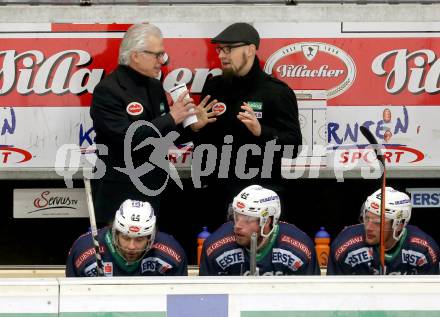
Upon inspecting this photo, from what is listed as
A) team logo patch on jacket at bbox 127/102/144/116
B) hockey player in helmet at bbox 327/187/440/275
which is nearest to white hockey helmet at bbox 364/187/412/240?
hockey player in helmet at bbox 327/187/440/275

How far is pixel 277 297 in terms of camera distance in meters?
5.97

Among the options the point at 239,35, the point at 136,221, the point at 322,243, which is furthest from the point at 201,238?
the point at 136,221

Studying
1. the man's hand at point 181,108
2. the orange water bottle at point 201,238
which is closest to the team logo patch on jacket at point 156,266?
the man's hand at point 181,108

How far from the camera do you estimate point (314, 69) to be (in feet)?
28.4

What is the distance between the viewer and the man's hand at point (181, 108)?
309 inches

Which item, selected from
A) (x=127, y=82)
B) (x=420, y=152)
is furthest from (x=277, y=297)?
(x=420, y=152)

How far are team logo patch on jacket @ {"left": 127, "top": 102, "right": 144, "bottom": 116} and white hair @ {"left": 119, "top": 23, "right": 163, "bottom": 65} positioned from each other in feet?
0.88

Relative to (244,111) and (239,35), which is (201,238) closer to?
(244,111)

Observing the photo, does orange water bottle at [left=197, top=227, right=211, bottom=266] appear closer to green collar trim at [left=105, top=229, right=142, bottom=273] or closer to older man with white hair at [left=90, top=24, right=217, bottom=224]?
older man with white hair at [left=90, top=24, right=217, bottom=224]

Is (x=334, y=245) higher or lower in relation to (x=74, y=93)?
lower

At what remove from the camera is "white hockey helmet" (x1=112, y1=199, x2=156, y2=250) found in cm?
720

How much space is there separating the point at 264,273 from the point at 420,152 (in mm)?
1778

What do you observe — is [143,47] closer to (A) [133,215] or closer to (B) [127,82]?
(B) [127,82]

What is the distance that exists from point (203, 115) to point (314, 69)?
0.97m
